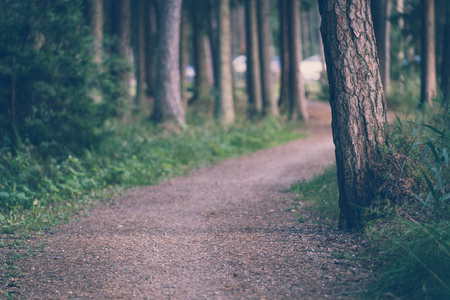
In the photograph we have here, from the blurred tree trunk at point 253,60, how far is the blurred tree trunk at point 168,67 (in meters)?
4.77

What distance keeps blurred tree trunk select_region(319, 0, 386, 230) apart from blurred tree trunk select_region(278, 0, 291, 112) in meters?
13.3

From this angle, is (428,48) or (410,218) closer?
(410,218)

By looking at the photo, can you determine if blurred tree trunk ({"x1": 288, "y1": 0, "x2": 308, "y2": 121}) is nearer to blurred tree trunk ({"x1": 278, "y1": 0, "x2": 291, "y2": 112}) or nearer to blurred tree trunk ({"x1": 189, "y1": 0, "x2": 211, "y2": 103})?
blurred tree trunk ({"x1": 278, "y1": 0, "x2": 291, "y2": 112})

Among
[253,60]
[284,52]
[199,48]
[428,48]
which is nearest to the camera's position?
[428,48]

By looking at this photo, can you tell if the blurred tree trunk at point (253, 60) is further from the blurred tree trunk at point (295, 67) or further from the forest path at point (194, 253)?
the forest path at point (194, 253)

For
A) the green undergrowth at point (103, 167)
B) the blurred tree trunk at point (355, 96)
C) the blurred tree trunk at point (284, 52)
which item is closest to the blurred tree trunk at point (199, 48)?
the blurred tree trunk at point (284, 52)

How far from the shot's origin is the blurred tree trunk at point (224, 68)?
15.0m

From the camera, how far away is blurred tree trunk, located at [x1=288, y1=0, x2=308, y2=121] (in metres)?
16.4

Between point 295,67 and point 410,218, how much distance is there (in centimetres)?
1289

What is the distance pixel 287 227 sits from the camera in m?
5.50

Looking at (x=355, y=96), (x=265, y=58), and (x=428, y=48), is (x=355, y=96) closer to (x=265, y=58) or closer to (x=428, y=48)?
(x=428, y=48)

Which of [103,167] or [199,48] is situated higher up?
[199,48]

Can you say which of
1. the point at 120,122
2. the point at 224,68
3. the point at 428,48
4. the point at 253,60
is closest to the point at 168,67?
the point at 120,122

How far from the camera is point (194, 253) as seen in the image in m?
4.84
